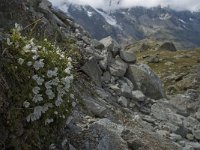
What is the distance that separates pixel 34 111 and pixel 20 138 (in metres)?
0.69

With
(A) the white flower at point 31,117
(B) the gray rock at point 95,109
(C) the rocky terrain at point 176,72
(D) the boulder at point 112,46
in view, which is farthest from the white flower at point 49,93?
(C) the rocky terrain at point 176,72

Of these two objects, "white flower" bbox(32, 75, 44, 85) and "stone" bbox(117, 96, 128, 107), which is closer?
"white flower" bbox(32, 75, 44, 85)

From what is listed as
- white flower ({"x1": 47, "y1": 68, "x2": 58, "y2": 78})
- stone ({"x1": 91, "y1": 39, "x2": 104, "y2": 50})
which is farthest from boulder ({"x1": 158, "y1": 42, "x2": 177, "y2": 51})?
white flower ({"x1": 47, "y1": 68, "x2": 58, "y2": 78})

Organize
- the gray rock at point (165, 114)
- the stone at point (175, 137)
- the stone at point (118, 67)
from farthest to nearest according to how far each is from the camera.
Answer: the stone at point (118, 67) < the gray rock at point (165, 114) < the stone at point (175, 137)

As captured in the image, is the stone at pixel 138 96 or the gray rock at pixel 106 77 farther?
the stone at pixel 138 96

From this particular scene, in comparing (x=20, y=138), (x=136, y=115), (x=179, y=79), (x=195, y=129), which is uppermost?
(x=20, y=138)

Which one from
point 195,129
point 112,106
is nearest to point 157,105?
point 195,129

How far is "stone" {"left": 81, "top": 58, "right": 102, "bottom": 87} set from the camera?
22422 mm

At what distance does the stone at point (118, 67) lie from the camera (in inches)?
1026

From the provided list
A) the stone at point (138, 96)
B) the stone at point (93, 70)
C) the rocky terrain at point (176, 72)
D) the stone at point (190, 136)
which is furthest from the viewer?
the rocky terrain at point (176, 72)

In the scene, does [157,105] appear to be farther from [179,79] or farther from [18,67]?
[179,79]

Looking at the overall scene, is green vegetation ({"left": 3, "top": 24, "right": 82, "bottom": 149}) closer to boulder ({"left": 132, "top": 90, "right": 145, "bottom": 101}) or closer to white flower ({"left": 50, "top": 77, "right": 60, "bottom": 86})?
white flower ({"left": 50, "top": 77, "right": 60, "bottom": 86})

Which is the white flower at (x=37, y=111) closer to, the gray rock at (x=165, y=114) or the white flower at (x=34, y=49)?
the white flower at (x=34, y=49)

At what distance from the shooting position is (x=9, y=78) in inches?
428
